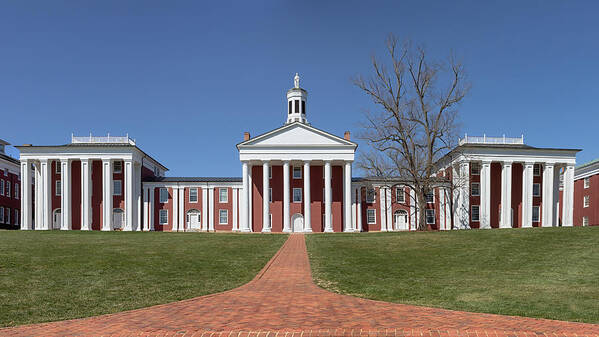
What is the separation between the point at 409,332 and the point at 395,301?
3.77 metres

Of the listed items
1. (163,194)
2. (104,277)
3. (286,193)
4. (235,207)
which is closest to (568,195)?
(286,193)

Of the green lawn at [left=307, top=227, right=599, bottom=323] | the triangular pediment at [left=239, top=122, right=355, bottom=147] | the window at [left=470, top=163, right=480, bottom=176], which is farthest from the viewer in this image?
the window at [left=470, top=163, right=480, bottom=176]

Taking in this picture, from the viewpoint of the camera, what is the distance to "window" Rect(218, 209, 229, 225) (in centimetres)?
5803

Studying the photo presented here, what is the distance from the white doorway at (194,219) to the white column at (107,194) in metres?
8.69

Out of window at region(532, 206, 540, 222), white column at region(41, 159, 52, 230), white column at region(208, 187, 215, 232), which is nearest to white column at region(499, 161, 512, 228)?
window at region(532, 206, 540, 222)

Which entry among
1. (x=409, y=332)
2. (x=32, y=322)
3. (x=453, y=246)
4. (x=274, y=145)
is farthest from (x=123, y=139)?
(x=409, y=332)

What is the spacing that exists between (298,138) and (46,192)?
2751cm

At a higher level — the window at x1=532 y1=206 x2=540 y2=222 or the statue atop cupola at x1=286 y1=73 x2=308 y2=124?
the statue atop cupola at x1=286 y1=73 x2=308 y2=124

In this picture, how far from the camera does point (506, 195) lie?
2140 inches

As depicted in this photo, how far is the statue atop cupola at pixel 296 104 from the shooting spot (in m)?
59.1

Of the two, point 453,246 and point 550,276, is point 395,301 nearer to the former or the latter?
point 550,276

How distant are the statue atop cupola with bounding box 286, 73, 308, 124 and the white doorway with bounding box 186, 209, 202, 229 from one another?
15.2 meters

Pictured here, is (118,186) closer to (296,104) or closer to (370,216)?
(296,104)

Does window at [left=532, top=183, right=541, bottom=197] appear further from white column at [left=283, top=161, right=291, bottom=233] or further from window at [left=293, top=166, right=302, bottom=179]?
white column at [left=283, top=161, right=291, bottom=233]
